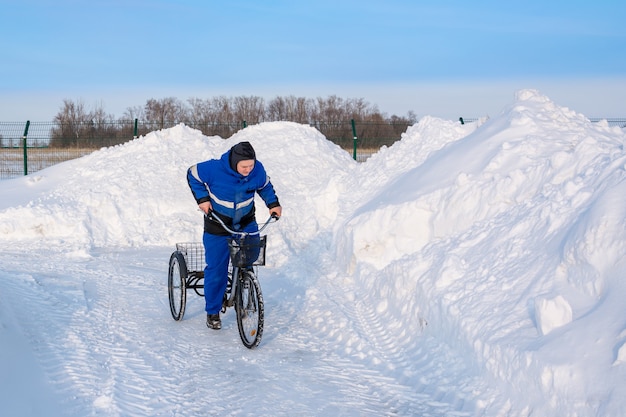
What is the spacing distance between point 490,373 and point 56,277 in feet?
21.7

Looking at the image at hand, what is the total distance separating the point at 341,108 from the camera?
4034 centimetres

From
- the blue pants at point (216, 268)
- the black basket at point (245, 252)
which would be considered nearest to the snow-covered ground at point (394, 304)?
the blue pants at point (216, 268)

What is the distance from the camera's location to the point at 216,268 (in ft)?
25.3

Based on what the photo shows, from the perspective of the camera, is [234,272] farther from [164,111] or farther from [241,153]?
[164,111]

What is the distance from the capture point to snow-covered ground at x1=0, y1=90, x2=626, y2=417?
5.39m

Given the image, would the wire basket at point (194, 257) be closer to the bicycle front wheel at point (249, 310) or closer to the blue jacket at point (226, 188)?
the blue jacket at point (226, 188)

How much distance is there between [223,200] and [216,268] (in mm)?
741

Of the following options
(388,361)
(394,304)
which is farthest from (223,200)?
(388,361)

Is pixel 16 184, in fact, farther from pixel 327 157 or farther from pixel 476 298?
pixel 476 298

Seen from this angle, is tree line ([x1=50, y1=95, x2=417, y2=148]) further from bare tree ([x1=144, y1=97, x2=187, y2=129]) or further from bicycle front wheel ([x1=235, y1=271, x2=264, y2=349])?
bicycle front wheel ([x1=235, y1=271, x2=264, y2=349])

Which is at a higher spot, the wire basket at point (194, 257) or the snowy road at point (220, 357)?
the wire basket at point (194, 257)

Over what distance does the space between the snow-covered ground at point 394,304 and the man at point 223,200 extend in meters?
0.53

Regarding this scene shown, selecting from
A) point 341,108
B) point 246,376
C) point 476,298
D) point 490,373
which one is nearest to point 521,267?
point 476,298

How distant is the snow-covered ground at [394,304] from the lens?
5.39 meters
